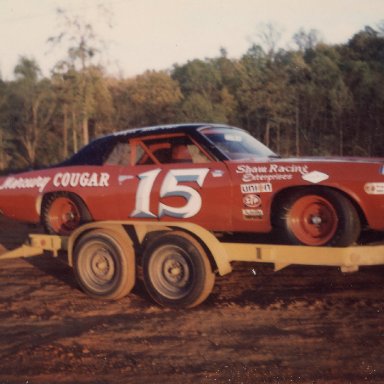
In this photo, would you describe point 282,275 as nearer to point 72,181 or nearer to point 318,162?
point 318,162

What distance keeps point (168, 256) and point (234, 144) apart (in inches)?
58.7

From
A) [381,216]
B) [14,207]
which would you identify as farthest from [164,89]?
[381,216]

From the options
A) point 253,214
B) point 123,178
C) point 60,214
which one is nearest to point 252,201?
point 253,214

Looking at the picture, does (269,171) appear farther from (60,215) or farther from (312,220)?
(60,215)

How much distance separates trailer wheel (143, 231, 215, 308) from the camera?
569cm

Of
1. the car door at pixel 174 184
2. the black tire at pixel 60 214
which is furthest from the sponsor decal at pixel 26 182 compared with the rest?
the car door at pixel 174 184

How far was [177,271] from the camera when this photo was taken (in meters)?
5.88

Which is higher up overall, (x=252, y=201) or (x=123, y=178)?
(x=123, y=178)

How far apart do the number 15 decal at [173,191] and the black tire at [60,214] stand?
3.44ft

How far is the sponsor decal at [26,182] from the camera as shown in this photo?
274 inches

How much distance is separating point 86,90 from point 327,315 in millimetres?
25360

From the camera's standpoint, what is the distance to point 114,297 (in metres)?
6.25

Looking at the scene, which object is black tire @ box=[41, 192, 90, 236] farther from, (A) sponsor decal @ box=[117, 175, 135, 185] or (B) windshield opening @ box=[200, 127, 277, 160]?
(B) windshield opening @ box=[200, 127, 277, 160]

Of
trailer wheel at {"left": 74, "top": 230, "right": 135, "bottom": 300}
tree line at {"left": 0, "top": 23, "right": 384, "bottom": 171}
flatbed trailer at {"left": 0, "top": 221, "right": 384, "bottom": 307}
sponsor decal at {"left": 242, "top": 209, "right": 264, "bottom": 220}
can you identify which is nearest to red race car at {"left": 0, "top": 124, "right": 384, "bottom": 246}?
sponsor decal at {"left": 242, "top": 209, "right": 264, "bottom": 220}
